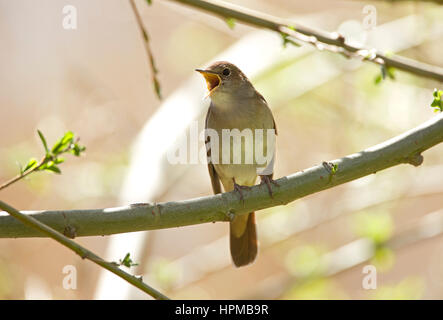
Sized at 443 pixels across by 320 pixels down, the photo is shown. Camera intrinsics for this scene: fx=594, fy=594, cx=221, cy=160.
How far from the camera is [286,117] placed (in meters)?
7.00

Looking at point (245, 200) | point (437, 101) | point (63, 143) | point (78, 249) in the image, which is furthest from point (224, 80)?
point (78, 249)

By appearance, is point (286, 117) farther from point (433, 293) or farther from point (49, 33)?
point (49, 33)

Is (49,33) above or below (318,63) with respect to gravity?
above

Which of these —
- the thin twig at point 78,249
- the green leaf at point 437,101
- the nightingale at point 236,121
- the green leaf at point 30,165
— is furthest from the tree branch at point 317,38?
the thin twig at point 78,249

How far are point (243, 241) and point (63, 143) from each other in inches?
94.7

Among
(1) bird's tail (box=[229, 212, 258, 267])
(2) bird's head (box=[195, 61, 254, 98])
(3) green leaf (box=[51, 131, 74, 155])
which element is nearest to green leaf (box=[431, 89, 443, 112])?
(3) green leaf (box=[51, 131, 74, 155])

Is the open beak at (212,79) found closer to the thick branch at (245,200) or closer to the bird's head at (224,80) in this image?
the bird's head at (224,80)

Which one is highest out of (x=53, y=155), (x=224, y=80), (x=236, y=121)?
(x=224, y=80)

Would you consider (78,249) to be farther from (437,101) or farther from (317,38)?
(317,38)

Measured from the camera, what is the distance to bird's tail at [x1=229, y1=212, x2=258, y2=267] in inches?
175

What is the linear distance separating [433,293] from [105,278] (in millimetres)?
3409

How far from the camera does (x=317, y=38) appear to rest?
10.6 ft

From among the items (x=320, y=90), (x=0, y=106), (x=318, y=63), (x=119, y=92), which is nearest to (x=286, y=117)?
(x=320, y=90)

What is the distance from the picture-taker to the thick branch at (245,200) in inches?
92.4
